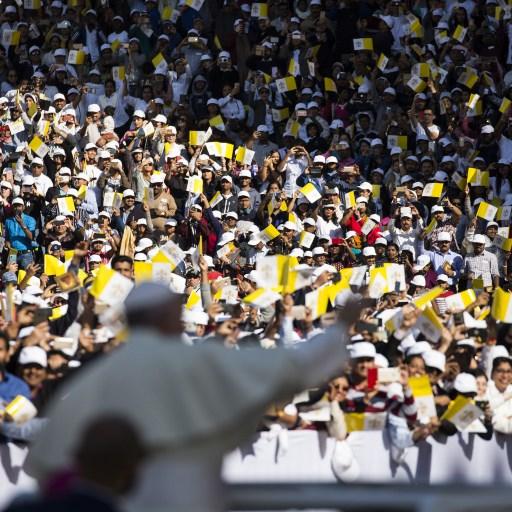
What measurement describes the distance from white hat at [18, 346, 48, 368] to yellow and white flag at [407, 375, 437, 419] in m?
2.54

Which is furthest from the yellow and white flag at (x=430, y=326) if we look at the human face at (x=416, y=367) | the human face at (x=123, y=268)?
the human face at (x=123, y=268)

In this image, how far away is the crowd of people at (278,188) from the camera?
35.7 ft

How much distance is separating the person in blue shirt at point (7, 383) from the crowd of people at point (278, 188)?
2 centimetres

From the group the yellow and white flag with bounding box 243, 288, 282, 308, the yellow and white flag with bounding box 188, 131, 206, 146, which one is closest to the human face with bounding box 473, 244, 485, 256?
the yellow and white flag with bounding box 188, 131, 206, 146

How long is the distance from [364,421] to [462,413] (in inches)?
27.0

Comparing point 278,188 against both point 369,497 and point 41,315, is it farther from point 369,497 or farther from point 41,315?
point 369,497

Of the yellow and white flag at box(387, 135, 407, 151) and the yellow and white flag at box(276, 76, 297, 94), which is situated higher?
the yellow and white flag at box(276, 76, 297, 94)

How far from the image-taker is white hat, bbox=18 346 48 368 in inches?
396

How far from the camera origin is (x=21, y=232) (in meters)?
18.0

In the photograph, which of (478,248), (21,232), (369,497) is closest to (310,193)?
(478,248)

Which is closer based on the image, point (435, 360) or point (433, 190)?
point (435, 360)

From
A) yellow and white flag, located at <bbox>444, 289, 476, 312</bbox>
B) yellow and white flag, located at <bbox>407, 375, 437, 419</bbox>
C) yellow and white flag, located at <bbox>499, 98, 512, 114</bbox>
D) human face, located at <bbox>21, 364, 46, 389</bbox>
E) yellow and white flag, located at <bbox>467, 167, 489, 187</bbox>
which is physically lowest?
yellow and white flag, located at <bbox>407, 375, 437, 419</bbox>

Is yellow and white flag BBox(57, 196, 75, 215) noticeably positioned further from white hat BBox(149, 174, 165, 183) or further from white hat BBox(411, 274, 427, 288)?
white hat BBox(411, 274, 427, 288)

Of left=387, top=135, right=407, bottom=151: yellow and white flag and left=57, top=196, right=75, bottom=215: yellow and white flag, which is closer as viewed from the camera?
left=57, top=196, right=75, bottom=215: yellow and white flag
